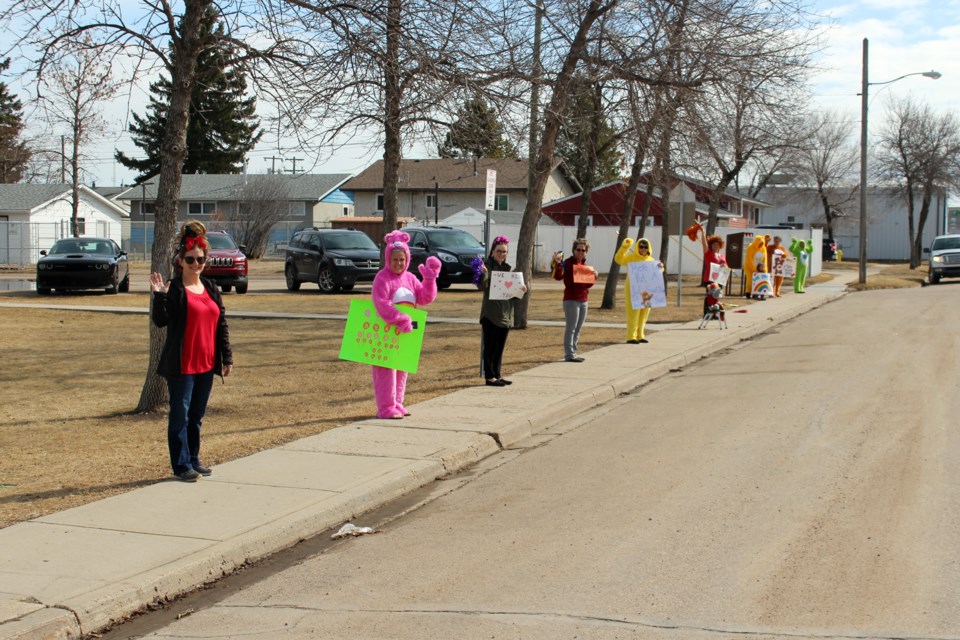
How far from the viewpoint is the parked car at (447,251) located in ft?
103

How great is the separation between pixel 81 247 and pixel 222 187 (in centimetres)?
4547

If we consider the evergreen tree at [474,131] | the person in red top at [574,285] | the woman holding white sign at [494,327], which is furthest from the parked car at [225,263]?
the woman holding white sign at [494,327]

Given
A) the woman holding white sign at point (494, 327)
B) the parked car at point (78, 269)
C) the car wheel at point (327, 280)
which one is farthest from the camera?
the car wheel at point (327, 280)

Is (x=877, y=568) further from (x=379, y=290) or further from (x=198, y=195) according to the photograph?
(x=198, y=195)

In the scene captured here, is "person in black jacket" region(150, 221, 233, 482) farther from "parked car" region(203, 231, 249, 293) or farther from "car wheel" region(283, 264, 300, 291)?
"car wheel" region(283, 264, 300, 291)

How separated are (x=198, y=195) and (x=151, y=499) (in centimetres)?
6866

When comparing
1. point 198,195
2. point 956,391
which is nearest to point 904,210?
point 198,195

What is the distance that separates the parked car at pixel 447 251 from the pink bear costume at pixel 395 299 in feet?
64.7

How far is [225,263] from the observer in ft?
94.6

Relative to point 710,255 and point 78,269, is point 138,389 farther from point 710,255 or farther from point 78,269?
point 78,269

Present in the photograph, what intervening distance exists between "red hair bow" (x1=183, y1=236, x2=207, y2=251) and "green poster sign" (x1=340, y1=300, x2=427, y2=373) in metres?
2.46

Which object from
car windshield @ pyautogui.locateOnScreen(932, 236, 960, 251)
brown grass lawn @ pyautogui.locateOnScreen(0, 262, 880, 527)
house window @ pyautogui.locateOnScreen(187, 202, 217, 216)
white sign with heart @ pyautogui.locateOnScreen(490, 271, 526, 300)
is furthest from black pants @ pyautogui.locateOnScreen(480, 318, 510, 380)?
house window @ pyautogui.locateOnScreen(187, 202, 217, 216)

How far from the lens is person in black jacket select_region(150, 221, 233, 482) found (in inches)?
A: 319

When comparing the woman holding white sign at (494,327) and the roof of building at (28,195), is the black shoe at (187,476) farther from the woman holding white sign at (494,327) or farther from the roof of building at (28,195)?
the roof of building at (28,195)
